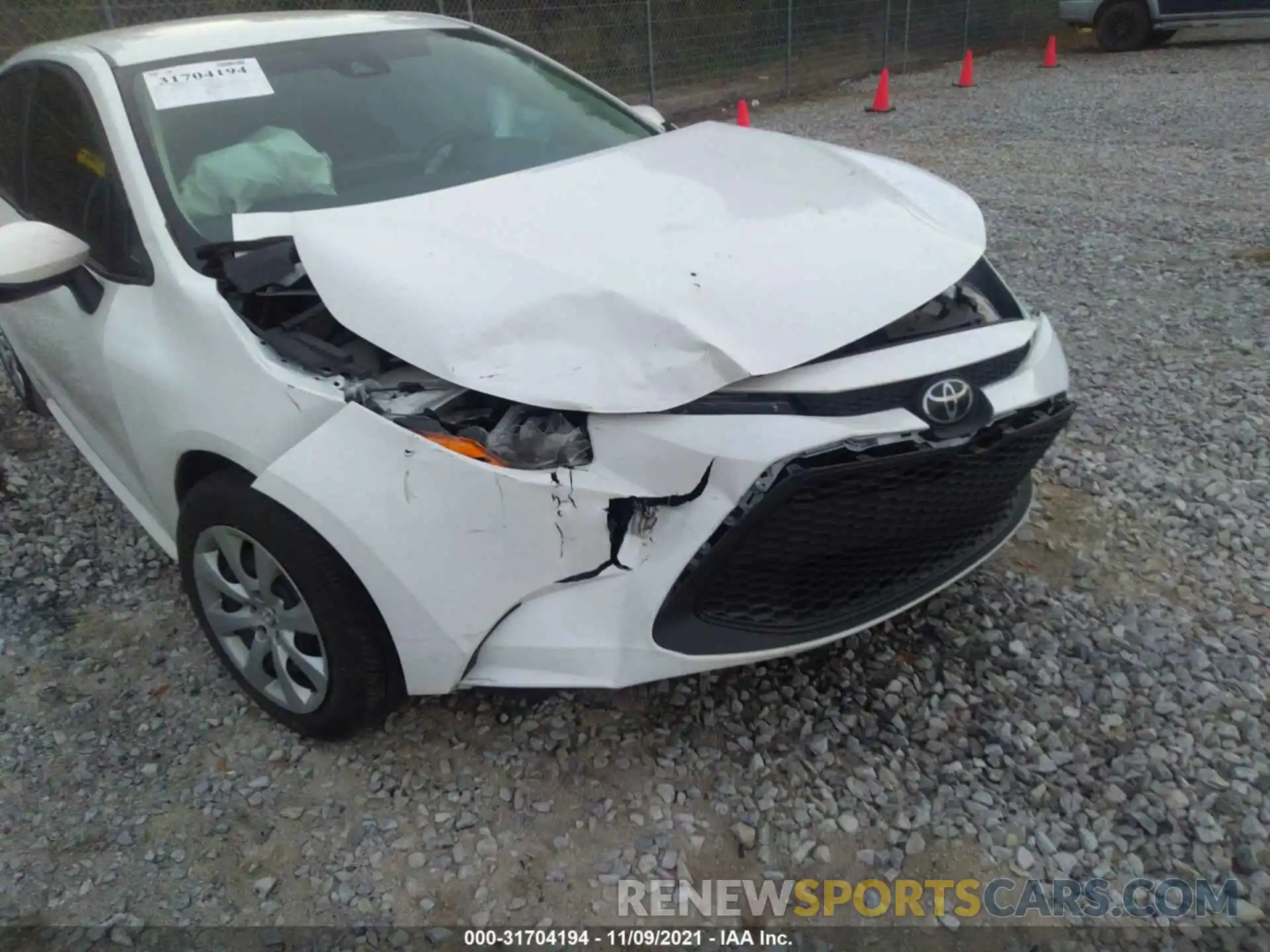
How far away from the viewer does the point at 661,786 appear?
2178 mm

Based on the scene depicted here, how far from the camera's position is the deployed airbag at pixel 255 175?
2.54m

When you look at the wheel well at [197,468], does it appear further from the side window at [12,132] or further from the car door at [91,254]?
the side window at [12,132]

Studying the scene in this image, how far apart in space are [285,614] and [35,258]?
46.2 inches

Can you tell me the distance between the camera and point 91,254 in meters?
2.60

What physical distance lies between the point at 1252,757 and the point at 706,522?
4.71 ft

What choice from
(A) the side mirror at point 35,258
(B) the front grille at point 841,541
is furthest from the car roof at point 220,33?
(B) the front grille at point 841,541

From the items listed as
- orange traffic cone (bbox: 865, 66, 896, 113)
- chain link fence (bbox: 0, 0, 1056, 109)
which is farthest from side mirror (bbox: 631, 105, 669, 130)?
orange traffic cone (bbox: 865, 66, 896, 113)

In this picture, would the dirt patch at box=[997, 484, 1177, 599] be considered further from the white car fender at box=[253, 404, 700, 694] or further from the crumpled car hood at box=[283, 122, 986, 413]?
the white car fender at box=[253, 404, 700, 694]

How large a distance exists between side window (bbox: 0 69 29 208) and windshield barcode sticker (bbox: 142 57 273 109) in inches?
31.7

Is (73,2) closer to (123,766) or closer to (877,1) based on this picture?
(123,766)

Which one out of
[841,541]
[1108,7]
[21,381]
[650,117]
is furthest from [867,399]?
[1108,7]

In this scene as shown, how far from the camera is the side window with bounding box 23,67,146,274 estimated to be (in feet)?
8.30

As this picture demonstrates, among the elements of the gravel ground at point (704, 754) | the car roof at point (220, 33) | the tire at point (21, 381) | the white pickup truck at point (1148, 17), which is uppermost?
the car roof at point (220, 33)

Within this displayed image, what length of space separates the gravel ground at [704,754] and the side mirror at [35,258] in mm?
1032
